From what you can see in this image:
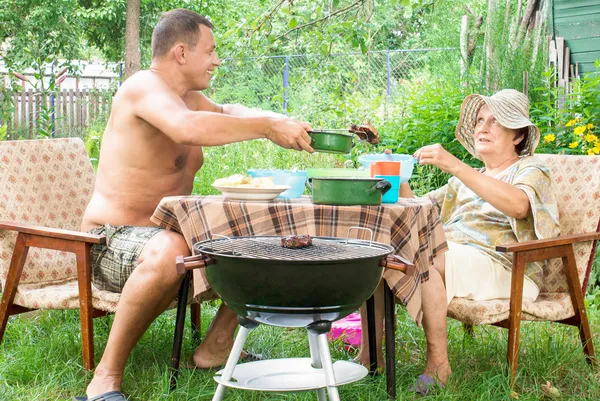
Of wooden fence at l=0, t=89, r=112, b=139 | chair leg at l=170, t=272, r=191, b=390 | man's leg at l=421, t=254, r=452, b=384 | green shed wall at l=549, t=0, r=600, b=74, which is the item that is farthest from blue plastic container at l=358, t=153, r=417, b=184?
wooden fence at l=0, t=89, r=112, b=139

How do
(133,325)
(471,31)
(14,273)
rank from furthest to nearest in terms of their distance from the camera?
(471,31) → (14,273) → (133,325)

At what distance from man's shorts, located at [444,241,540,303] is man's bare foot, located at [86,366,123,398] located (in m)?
1.32

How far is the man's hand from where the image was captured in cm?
283

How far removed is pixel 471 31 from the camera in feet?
32.7

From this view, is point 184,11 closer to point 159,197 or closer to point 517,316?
point 159,197

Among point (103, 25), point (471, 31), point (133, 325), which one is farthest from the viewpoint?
point (103, 25)

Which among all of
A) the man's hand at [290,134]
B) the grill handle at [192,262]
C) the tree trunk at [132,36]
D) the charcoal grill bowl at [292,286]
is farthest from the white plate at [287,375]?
the tree trunk at [132,36]

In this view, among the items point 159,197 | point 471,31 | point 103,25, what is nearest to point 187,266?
point 159,197

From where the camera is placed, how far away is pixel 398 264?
2.16 metres

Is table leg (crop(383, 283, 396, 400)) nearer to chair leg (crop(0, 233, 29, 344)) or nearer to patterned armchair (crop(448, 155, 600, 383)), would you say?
patterned armchair (crop(448, 155, 600, 383))

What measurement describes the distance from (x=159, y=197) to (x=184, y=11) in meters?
0.84

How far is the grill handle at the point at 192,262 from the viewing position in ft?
6.84

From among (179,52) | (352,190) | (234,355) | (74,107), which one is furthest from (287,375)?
(74,107)

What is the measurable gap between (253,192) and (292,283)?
0.73 meters
